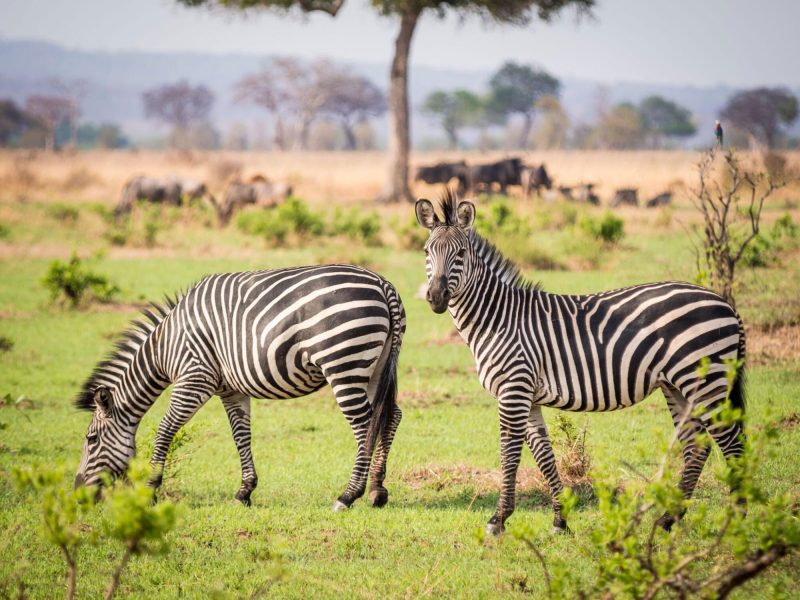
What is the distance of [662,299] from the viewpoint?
588 cm

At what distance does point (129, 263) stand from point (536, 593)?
16523 mm

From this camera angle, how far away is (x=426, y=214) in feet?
20.8

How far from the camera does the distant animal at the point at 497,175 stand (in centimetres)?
3153

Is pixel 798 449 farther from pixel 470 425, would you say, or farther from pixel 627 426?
pixel 470 425

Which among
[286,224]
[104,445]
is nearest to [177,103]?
[286,224]

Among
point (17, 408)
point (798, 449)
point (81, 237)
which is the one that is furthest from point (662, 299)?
point (81, 237)

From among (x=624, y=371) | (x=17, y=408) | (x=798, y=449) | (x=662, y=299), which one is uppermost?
(x=662, y=299)

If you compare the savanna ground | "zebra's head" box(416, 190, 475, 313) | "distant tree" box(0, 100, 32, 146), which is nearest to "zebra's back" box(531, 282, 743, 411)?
the savanna ground

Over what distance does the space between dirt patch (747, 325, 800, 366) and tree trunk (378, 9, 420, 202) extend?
19886 millimetres

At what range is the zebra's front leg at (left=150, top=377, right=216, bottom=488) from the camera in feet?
21.6

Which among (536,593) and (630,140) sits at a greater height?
(630,140)

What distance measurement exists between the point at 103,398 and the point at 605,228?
14435 mm

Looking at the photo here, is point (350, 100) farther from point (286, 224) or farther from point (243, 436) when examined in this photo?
point (243, 436)

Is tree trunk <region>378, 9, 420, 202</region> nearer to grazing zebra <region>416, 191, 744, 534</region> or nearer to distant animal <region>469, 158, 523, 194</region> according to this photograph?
distant animal <region>469, 158, 523, 194</region>
